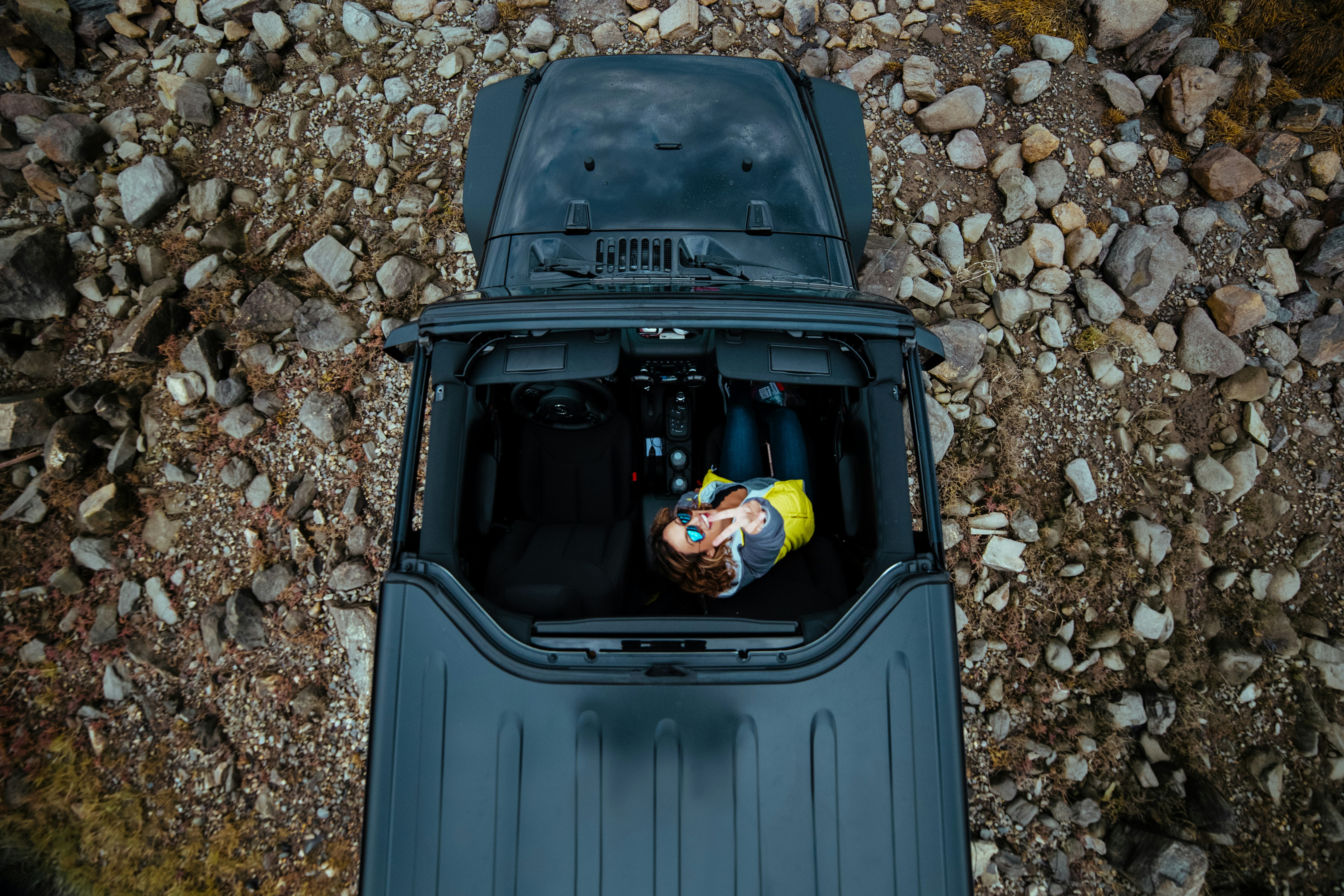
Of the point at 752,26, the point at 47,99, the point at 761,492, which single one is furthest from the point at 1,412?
the point at 752,26

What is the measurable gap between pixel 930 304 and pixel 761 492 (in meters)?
2.04

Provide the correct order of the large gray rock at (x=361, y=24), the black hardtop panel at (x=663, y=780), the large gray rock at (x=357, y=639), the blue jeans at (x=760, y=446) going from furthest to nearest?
the large gray rock at (x=361, y=24) < the large gray rock at (x=357, y=639) < the blue jeans at (x=760, y=446) < the black hardtop panel at (x=663, y=780)

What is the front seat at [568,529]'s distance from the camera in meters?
2.24

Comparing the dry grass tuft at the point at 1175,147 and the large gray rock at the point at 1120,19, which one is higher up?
the large gray rock at the point at 1120,19

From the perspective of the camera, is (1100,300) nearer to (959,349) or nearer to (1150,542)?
(959,349)

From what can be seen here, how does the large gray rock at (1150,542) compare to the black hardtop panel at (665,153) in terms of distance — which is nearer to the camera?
the black hardtop panel at (665,153)

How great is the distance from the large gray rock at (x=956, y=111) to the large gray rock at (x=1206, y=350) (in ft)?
5.83

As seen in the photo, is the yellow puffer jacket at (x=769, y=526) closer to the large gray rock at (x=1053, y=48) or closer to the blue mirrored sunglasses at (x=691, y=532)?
the blue mirrored sunglasses at (x=691, y=532)

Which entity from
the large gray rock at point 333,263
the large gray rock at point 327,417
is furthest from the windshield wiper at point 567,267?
the large gray rock at point 333,263

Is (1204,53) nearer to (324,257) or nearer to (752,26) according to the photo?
(752,26)

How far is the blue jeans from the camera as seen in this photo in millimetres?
2771

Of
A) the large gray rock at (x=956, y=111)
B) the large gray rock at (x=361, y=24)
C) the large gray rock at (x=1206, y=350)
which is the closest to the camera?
the large gray rock at (x=1206, y=350)

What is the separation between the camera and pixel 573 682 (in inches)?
70.7

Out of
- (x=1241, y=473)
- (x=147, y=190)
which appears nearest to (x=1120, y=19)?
(x=1241, y=473)
